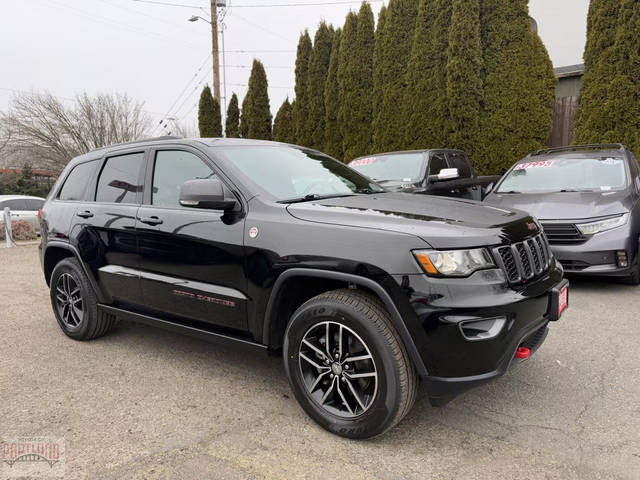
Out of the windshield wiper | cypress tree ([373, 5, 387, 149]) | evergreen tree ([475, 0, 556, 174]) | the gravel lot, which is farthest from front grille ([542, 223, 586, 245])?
cypress tree ([373, 5, 387, 149])

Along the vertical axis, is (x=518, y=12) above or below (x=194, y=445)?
above

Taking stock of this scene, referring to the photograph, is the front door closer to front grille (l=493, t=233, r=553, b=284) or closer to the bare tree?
front grille (l=493, t=233, r=553, b=284)

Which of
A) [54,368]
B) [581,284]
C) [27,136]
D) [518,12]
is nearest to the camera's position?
[54,368]

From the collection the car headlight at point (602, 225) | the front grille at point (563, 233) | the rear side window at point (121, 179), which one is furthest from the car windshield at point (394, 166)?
the rear side window at point (121, 179)

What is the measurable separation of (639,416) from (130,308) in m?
3.42

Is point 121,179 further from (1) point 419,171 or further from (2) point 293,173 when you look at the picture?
(1) point 419,171

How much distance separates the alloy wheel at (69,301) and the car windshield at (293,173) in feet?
6.57

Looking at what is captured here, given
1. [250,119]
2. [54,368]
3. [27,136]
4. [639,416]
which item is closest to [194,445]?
[54,368]

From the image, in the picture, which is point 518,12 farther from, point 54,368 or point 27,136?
point 27,136

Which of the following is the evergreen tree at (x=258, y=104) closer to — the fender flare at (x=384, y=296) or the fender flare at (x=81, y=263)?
the fender flare at (x=81, y=263)

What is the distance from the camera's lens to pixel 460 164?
8.27 metres

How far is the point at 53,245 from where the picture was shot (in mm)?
4207

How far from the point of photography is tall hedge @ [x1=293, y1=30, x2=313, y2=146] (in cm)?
1520

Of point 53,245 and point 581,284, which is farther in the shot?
point 581,284
